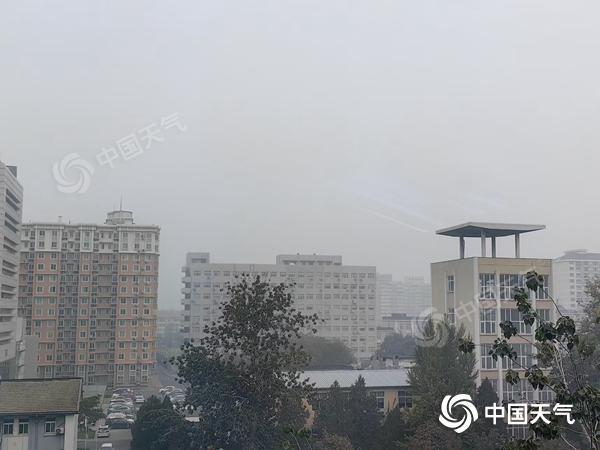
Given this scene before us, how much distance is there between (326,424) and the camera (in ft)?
33.9

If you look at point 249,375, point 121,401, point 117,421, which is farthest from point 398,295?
point 249,375

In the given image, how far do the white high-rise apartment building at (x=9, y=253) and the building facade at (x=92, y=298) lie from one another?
6158mm

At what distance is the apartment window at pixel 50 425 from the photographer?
838 cm

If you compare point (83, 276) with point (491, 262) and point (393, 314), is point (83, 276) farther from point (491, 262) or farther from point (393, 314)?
point (393, 314)

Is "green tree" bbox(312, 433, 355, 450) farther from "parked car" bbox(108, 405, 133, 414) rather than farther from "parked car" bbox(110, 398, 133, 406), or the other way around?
"parked car" bbox(110, 398, 133, 406)

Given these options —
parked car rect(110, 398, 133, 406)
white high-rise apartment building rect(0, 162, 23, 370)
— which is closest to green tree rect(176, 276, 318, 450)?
white high-rise apartment building rect(0, 162, 23, 370)

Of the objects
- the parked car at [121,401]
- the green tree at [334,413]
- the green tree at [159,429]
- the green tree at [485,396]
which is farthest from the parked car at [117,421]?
the green tree at [485,396]

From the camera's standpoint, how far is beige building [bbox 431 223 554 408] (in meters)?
12.1

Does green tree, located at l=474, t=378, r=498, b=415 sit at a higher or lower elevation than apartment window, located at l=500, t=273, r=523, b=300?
lower

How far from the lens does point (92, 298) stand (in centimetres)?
2442

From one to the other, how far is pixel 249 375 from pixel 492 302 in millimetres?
6614

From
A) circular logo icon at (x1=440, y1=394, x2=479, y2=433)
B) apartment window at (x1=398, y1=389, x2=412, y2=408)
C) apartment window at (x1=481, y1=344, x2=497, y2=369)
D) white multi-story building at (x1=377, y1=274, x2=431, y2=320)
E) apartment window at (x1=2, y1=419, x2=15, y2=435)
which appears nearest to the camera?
apartment window at (x1=2, y1=419, x2=15, y2=435)

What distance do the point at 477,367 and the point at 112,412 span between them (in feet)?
37.8

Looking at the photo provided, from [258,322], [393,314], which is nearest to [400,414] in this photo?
[258,322]
